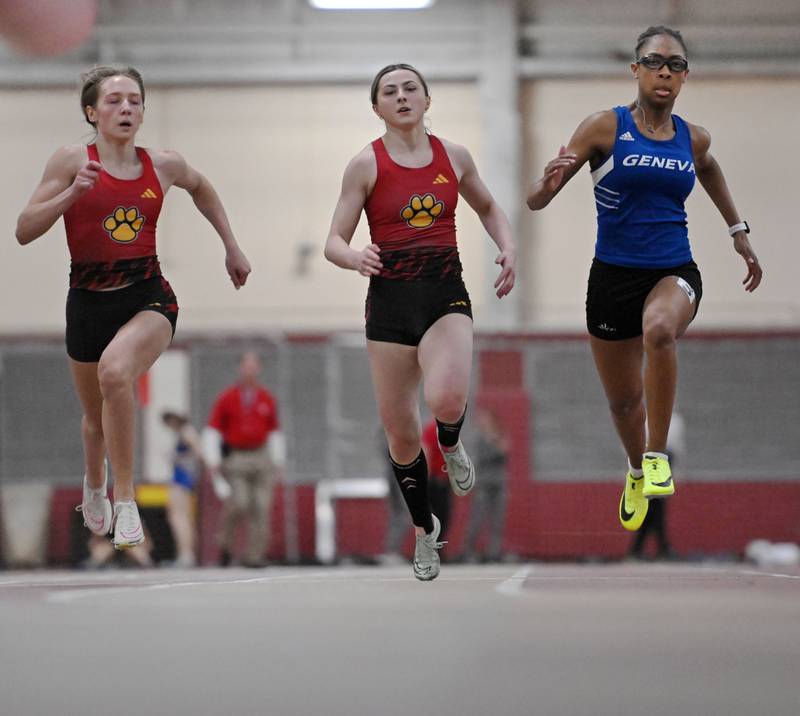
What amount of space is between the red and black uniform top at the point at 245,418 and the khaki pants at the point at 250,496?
0.18 metres

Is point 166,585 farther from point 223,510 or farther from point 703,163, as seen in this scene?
point 223,510

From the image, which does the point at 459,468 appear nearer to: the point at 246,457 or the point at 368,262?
the point at 368,262

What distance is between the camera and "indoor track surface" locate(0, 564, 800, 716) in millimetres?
3588

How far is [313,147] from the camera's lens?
763 inches

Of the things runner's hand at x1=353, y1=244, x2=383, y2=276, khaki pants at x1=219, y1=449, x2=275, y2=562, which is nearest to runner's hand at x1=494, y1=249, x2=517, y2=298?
runner's hand at x1=353, y1=244, x2=383, y2=276

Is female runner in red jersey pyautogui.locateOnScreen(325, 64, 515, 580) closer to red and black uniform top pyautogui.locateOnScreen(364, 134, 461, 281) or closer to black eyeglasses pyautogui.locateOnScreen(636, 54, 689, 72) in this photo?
red and black uniform top pyautogui.locateOnScreen(364, 134, 461, 281)

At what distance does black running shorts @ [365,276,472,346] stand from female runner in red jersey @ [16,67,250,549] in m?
1.07

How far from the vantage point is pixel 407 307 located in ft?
21.6

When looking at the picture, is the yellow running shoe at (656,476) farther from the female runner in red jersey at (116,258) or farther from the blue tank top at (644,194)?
the female runner in red jersey at (116,258)

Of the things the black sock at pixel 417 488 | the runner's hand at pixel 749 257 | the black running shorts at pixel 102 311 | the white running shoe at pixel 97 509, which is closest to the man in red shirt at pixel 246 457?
the white running shoe at pixel 97 509

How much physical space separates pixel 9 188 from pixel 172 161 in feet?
42.8

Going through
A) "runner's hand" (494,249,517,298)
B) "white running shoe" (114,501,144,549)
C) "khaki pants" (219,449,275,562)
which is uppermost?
"runner's hand" (494,249,517,298)

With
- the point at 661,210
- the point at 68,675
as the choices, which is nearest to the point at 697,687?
the point at 68,675

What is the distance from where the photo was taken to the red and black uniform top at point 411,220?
21.7ft
